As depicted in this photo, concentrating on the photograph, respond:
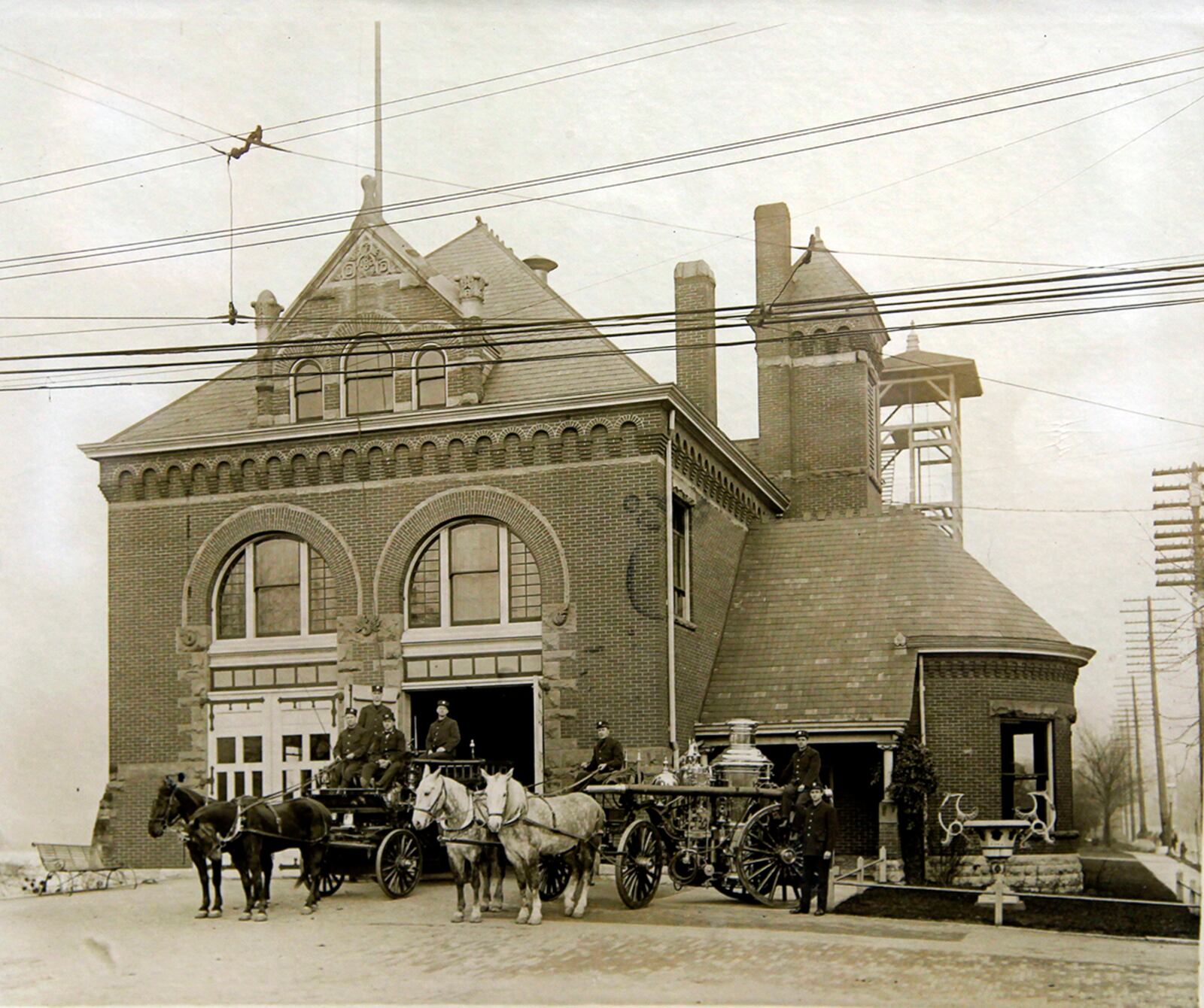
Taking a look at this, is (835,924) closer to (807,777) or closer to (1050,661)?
(807,777)

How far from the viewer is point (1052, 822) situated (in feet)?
82.3

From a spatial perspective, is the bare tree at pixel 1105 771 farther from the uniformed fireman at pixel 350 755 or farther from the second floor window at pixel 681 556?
the uniformed fireman at pixel 350 755

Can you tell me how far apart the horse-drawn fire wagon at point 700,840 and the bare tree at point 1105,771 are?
50163mm

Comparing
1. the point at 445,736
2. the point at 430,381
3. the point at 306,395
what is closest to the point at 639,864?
the point at 445,736

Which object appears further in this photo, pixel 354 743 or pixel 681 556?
pixel 681 556

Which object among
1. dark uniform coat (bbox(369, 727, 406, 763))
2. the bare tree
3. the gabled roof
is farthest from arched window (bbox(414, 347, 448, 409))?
the bare tree

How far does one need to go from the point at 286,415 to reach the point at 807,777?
40.8 ft

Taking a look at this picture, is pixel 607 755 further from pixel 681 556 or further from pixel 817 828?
pixel 681 556

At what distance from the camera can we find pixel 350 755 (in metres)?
19.8

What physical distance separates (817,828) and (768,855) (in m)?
1.30

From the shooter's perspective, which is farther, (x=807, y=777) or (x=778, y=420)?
(x=778, y=420)

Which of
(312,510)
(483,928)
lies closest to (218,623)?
(312,510)

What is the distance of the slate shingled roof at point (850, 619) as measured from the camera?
24547 mm

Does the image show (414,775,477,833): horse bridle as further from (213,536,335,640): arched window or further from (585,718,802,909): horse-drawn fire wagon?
(213,536,335,640): arched window
